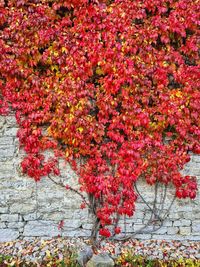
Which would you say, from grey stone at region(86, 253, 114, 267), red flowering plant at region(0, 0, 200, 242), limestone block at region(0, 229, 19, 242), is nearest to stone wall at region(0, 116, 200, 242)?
limestone block at region(0, 229, 19, 242)

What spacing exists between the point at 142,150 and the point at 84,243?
5.49 ft

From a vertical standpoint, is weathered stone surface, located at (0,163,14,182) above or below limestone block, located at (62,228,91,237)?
above

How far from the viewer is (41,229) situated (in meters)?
5.15

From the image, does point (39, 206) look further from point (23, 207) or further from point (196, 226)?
point (196, 226)

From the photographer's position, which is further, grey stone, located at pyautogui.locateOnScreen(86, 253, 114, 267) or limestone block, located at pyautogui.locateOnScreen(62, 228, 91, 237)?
limestone block, located at pyautogui.locateOnScreen(62, 228, 91, 237)

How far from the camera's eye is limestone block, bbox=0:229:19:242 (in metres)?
5.12

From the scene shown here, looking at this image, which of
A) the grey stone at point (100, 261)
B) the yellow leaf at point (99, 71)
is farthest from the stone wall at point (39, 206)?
the yellow leaf at point (99, 71)

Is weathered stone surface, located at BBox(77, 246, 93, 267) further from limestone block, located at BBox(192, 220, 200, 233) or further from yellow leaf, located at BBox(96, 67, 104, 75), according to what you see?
yellow leaf, located at BBox(96, 67, 104, 75)

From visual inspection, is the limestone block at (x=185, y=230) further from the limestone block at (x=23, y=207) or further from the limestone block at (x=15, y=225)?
the limestone block at (x=15, y=225)

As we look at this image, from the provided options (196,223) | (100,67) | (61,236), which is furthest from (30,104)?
(196,223)

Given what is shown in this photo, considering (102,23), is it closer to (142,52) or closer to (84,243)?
(142,52)

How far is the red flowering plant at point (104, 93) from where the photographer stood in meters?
4.93

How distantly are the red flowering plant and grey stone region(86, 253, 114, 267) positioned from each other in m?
0.69

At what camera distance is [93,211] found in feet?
16.9
